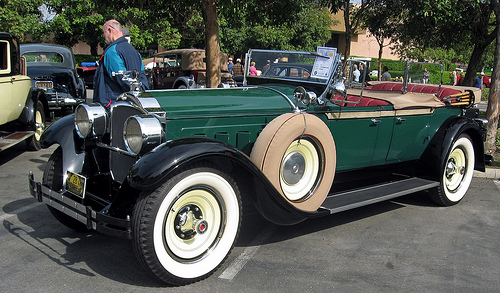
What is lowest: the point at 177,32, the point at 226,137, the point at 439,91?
the point at 226,137

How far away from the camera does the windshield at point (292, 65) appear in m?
4.28

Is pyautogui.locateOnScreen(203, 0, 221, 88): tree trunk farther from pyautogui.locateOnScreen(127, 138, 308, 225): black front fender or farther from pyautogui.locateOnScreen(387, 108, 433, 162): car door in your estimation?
pyautogui.locateOnScreen(127, 138, 308, 225): black front fender

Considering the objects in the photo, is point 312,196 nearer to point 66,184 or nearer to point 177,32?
point 66,184

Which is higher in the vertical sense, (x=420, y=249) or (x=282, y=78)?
(x=282, y=78)

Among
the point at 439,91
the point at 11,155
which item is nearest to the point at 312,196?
the point at 439,91

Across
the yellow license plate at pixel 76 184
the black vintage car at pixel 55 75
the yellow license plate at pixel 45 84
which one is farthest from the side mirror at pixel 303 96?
the yellow license plate at pixel 45 84

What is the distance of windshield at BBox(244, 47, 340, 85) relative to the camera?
Result: 4277 mm

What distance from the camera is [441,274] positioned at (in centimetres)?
336

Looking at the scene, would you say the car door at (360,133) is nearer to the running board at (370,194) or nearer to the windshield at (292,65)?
the running board at (370,194)

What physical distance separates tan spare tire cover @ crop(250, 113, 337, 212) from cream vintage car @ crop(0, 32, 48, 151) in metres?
4.26

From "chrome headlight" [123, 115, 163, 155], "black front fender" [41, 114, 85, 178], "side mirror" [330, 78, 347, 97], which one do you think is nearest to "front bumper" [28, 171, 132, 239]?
"black front fender" [41, 114, 85, 178]

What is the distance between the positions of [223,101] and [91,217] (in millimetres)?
1396

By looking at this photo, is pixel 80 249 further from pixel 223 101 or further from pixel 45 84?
pixel 45 84

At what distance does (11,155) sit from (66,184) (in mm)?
4193
